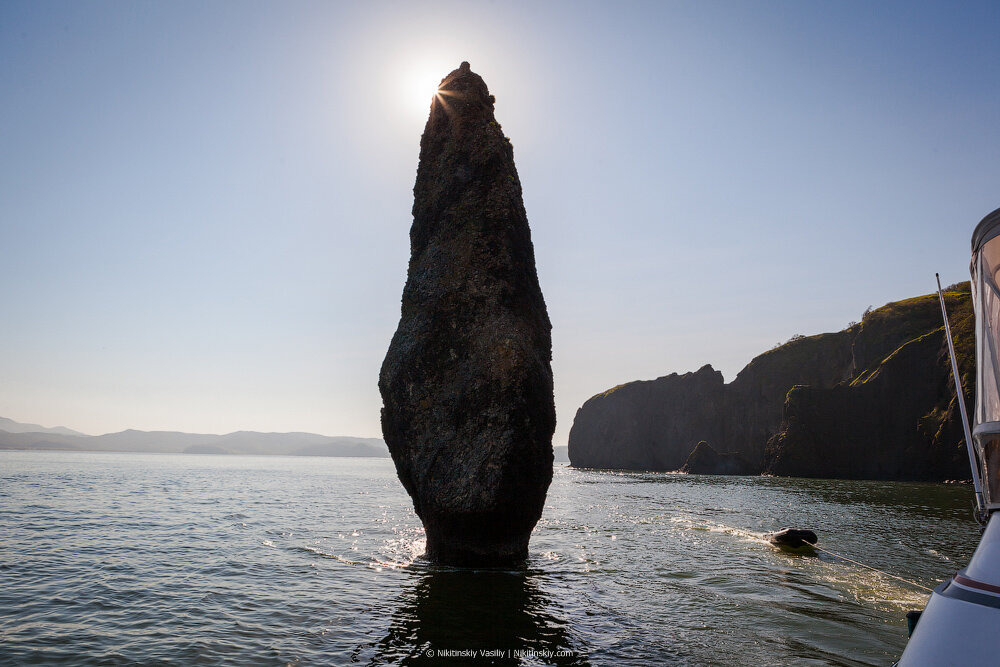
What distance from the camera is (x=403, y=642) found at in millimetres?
9359

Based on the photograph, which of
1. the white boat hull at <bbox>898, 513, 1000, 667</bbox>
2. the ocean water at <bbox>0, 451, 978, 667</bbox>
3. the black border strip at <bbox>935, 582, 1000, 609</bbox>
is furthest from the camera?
the ocean water at <bbox>0, 451, 978, 667</bbox>

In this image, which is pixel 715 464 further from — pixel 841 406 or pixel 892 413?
pixel 892 413

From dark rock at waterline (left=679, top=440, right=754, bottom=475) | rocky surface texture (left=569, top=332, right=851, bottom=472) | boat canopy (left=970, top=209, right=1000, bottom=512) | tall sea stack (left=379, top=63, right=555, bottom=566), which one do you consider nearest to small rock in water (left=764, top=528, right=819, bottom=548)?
tall sea stack (left=379, top=63, right=555, bottom=566)

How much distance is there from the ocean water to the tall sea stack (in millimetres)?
1725

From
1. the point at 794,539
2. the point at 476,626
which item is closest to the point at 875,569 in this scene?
the point at 794,539

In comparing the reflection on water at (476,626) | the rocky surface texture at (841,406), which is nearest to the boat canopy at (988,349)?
the reflection on water at (476,626)

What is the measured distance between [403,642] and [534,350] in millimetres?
8977

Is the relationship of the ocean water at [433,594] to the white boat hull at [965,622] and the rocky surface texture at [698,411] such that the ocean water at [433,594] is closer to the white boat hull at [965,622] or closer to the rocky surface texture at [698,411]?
the white boat hull at [965,622]

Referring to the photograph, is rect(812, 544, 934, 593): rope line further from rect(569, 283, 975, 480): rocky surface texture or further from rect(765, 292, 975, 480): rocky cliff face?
rect(765, 292, 975, 480): rocky cliff face

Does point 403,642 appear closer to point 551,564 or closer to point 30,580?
point 551,564

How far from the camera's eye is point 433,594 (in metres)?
12.6

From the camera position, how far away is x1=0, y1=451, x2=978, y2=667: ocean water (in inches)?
357

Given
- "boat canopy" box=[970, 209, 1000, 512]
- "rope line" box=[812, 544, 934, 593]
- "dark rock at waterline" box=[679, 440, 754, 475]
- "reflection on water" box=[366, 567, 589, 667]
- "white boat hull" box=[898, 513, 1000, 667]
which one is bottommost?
"dark rock at waterline" box=[679, 440, 754, 475]

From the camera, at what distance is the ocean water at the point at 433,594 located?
29.8ft
